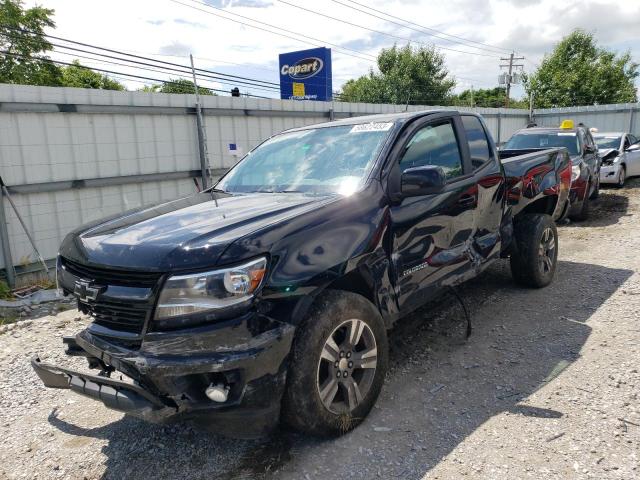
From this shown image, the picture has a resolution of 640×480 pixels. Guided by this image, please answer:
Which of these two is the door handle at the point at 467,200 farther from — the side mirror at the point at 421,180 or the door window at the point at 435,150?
the side mirror at the point at 421,180

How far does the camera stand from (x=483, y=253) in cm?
427

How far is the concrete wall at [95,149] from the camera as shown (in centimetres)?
651

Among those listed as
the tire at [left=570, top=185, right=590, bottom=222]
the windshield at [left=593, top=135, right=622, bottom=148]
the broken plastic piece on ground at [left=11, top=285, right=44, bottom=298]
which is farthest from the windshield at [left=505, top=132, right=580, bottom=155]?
the broken plastic piece on ground at [left=11, top=285, right=44, bottom=298]

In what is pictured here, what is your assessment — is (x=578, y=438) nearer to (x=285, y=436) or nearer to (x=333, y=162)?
(x=285, y=436)

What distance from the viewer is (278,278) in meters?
2.45

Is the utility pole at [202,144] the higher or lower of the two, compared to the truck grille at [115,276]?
higher

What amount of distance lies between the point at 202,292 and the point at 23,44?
30.1 meters

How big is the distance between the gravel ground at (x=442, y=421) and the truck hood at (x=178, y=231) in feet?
3.85

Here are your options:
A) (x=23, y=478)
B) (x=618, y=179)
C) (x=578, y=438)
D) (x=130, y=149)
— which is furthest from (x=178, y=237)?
(x=618, y=179)

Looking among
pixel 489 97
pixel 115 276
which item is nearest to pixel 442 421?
pixel 115 276

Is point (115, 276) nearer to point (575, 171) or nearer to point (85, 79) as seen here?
point (575, 171)

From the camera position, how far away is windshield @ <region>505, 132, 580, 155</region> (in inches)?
376

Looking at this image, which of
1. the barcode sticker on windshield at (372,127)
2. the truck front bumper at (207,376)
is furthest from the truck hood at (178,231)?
the barcode sticker on windshield at (372,127)

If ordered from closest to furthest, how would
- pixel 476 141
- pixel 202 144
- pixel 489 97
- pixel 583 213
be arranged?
pixel 476 141 → pixel 202 144 → pixel 583 213 → pixel 489 97
